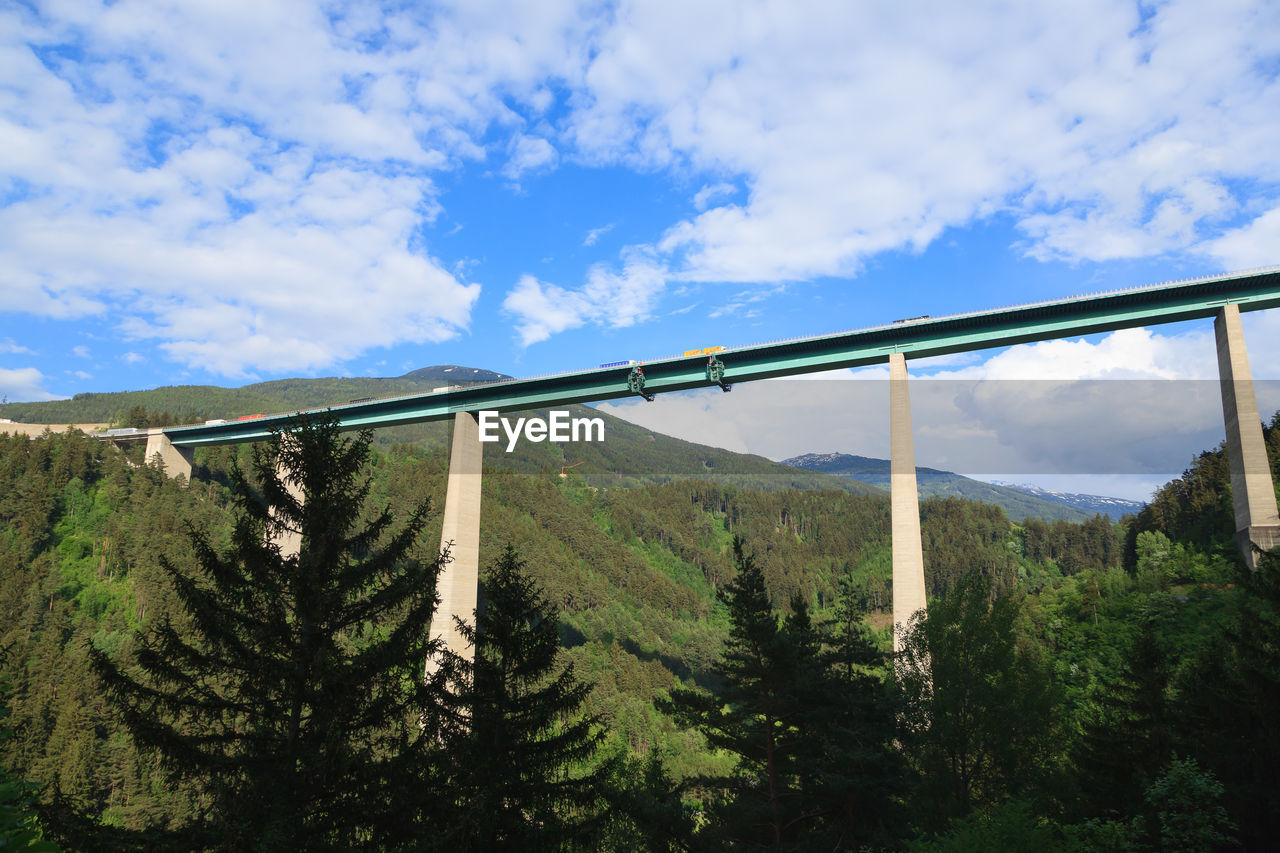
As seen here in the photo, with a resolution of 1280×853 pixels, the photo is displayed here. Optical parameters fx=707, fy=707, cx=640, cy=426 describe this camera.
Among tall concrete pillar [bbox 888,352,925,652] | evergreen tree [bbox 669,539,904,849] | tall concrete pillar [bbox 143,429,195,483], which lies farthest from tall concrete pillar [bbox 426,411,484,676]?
tall concrete pillar [bbox 143,429,195,483]

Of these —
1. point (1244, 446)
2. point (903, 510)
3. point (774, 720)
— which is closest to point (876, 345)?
point (903, 510)

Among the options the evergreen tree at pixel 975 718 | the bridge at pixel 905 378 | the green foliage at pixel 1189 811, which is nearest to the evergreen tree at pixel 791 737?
the evergreen tree at pixel 975 718

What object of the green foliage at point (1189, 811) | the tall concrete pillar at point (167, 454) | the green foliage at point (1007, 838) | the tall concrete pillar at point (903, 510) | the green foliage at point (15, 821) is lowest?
the green foliage at point (1007, 838)

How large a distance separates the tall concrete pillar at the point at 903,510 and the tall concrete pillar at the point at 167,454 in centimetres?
7978

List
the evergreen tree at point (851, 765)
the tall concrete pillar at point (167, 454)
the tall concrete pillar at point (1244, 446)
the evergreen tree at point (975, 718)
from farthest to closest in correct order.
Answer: the tall concrete pillar at point (167, 454)
the tall concrete pillar at point (1244, 446)
the evergreen tree at point (975, 718)
the evergreen tree at point (851, 765)

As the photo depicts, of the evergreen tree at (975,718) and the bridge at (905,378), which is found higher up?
the bridge at (905,378)

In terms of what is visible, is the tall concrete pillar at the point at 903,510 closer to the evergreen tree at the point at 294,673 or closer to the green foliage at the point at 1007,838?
the green foliage at the point at 1007,838

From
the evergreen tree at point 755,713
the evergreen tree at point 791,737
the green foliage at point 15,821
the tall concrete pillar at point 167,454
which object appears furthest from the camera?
the tall concrete pillar at point 167,454

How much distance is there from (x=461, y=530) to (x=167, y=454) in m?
53.5

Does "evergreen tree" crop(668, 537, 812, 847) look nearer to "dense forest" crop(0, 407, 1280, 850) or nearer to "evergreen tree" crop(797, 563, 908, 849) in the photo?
"dense forest" crop(0, 407, 1280, 850)

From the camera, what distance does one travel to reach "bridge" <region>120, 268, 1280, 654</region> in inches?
1405

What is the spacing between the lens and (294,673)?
32.2ft

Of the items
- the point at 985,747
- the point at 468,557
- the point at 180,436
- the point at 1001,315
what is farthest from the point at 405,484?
the point at 985,747

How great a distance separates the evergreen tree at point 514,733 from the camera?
36.9 ft
